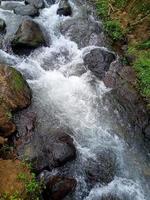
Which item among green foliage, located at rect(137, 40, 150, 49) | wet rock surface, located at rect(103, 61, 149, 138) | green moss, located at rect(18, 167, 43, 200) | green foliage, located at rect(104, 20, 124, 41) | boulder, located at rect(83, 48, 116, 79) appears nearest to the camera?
green moss, located at rect(18, 167, 43, 200)

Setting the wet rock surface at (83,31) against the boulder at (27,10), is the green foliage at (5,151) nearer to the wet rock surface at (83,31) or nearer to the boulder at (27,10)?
the wet rock surface at (83,31)

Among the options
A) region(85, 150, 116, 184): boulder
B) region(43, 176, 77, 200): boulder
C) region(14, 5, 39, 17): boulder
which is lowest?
region(85, 150, 116, 184): boulder

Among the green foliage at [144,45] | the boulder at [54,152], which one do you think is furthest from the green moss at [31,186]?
the green foliage at [144,45]

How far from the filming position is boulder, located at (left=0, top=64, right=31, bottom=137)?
9.16 m

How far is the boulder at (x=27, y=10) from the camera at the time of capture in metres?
14.0

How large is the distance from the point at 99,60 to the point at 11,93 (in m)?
3.53

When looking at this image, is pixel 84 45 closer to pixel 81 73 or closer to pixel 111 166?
pixel 81 73

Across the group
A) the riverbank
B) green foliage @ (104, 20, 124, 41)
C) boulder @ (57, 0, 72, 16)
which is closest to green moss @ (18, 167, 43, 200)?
the riverbank

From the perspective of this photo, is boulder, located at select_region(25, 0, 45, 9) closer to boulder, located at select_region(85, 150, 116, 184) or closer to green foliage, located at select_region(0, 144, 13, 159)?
green foliage, located at select_region(0, 144, 13, 159)

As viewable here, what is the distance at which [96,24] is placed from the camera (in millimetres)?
13797

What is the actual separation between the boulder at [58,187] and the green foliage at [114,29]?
6.59m

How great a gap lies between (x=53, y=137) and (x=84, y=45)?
15.7 feet

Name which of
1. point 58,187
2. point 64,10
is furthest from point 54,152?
point 64,10

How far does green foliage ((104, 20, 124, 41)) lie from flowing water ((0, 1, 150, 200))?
64 centimetres
